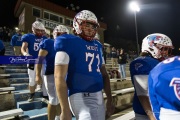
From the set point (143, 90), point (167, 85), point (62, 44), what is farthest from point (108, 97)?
point (167, 85)

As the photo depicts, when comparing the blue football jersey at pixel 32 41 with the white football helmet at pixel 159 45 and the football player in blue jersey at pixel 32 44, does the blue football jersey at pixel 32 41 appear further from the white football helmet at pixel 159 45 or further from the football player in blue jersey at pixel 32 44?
the white football helmet at pixel 159 45

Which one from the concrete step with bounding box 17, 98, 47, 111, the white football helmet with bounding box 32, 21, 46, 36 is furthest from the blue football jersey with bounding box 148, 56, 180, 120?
the concrete step with bounding box 17, 98, 47, 111

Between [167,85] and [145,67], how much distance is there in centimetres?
105

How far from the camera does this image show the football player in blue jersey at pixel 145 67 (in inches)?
95.2

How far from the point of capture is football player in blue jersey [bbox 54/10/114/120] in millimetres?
2307

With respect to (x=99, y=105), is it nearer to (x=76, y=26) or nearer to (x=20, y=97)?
(x=76, y=26)

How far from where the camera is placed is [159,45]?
106 inches

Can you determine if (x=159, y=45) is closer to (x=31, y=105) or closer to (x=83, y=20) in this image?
(x=83, y=20)

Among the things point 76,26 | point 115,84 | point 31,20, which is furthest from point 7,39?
point 76,26

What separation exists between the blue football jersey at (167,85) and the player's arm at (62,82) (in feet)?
3.21

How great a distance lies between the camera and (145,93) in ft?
7.89

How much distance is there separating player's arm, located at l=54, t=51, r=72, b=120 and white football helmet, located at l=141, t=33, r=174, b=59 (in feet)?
3.65

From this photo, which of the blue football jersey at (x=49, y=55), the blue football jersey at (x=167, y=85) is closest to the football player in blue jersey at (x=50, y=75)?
the blue football jersey at (x=49, y=55)

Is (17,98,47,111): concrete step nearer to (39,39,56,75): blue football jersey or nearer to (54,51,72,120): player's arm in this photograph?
(39,39,56,75): blue football jersey
